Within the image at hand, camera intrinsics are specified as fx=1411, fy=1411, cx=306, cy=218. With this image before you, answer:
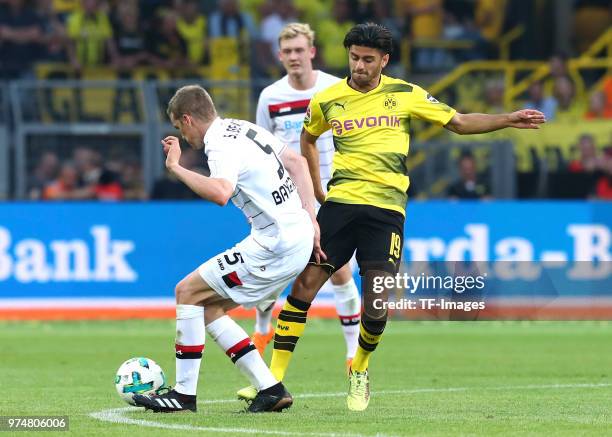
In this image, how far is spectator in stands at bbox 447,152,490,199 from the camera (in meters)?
17.7

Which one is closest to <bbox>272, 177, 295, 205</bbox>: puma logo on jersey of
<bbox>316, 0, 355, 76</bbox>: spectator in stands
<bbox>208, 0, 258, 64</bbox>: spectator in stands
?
<bbox>316, 0, 355, 76</bbox>: spectator in stands

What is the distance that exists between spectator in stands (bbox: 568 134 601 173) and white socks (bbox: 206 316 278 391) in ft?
36.7

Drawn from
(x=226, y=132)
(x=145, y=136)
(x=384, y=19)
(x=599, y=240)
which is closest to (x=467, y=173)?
(x=599, y=240)

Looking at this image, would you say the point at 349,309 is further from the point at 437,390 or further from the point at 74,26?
the point at 74,26

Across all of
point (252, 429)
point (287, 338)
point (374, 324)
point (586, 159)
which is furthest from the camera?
point (586, 159)

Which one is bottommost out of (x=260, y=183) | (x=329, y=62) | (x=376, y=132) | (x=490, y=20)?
(x=329, y=62)

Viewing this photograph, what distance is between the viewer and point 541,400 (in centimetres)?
920

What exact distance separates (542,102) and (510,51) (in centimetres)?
281

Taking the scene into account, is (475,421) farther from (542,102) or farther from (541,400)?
(542,102)

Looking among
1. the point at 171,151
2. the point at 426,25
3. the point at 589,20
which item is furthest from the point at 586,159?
the point at 171,151

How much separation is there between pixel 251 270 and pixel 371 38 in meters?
1.60

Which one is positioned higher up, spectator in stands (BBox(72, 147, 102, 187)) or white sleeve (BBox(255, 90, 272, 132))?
white sleeve (BBox(255, 90, 272, 132))

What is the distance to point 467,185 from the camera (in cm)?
1780

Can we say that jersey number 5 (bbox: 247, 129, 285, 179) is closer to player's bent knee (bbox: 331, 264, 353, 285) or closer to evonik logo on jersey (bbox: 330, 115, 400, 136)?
evonik logo on jersey (bbox: 330, 115, 400, 136)
